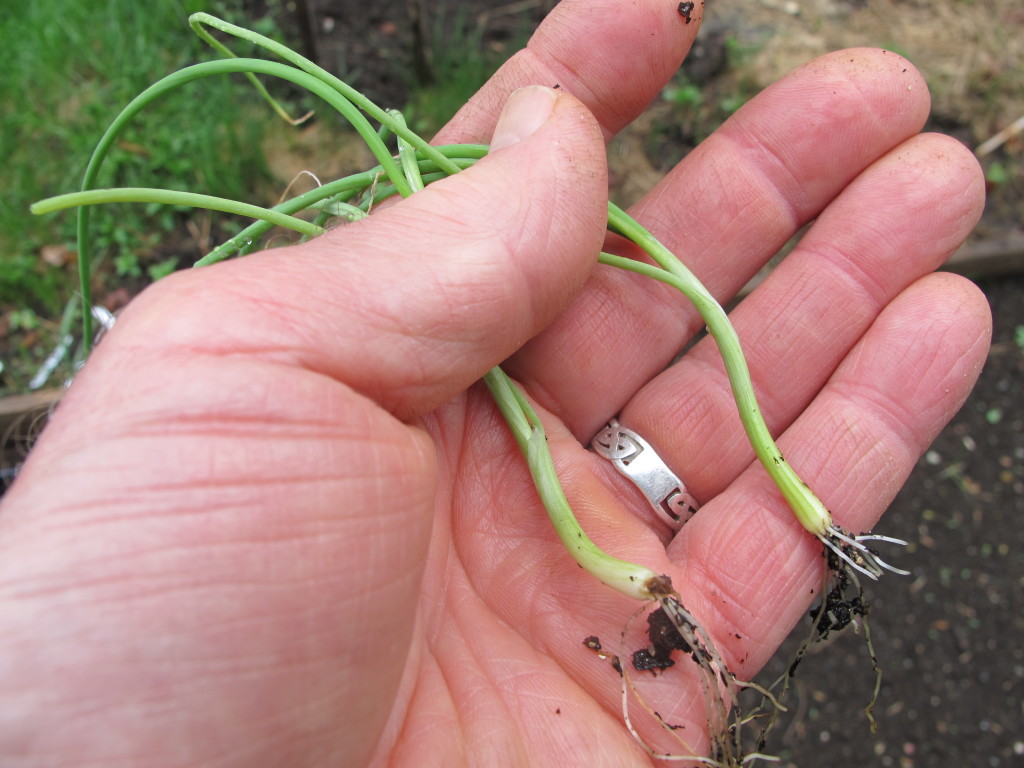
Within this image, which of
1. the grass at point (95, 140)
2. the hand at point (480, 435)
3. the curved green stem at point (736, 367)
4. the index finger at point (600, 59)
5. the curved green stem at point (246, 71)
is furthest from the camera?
the grass at point (95, 140)

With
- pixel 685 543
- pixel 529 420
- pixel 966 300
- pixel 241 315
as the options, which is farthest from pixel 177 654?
pixel 966 300

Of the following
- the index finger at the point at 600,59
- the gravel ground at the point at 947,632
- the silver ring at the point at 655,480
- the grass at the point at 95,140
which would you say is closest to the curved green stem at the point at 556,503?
the silver ring at the point at 655,480

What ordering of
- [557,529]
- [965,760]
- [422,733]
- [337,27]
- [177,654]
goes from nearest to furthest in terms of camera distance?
1. [177,654]
2. [422,733]
3. [557,529]
4. [965,760]
5. [337,27]

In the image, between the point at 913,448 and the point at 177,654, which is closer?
the point at 177,654

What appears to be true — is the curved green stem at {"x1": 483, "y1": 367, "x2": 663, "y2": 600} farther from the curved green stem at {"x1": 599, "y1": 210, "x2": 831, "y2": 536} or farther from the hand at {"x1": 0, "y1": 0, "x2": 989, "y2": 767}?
the curved green stem at {"x1": 599, "y1": 210, "x2": 831, "y2": 536}

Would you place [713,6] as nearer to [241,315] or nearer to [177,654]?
[241,315]

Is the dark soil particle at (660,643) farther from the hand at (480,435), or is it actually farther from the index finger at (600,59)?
the index finger at (600,59)

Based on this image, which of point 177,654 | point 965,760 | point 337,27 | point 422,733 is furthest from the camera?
point 337,27

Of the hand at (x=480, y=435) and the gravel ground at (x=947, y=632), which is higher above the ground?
the hand at (x=480, y=435)
